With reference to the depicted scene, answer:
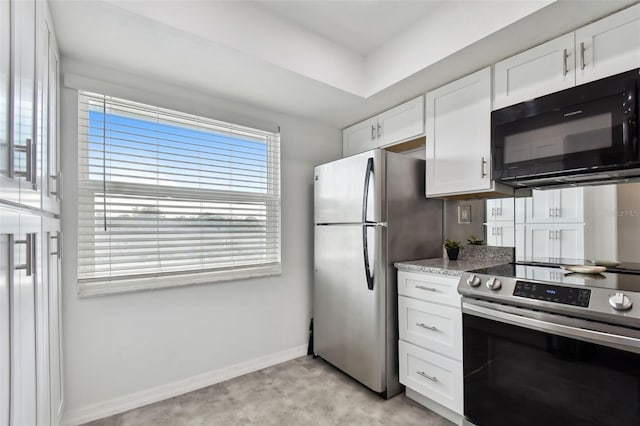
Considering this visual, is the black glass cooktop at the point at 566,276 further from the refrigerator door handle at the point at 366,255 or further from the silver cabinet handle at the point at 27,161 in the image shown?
the silver cabinet handle at the point at 27,161

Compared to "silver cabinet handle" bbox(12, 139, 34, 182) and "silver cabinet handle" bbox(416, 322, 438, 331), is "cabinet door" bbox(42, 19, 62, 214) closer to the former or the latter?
"silver cabinet handle" bbox(12, 139, 34, 182)

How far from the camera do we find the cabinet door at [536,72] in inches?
65.5

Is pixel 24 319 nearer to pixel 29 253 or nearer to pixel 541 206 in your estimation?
pixel 29 253

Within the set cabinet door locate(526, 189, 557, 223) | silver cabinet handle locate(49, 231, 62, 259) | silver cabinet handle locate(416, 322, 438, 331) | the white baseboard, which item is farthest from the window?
cabinet door locate(526, 189, 557, 223)

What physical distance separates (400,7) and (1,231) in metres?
2.20

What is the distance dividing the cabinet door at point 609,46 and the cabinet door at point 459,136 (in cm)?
47

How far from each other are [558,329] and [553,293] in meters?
0.16

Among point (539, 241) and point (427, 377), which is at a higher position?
point (539, 241)

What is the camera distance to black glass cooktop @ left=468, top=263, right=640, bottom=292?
1330 millimetres

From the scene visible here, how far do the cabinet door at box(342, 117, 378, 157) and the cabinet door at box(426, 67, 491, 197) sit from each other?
1.97 feet

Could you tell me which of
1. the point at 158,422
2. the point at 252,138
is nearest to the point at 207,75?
the point at 252,138

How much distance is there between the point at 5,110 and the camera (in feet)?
2.56

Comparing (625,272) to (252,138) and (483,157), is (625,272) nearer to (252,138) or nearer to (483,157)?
(483,157)

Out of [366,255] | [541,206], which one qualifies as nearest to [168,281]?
[366,255]
